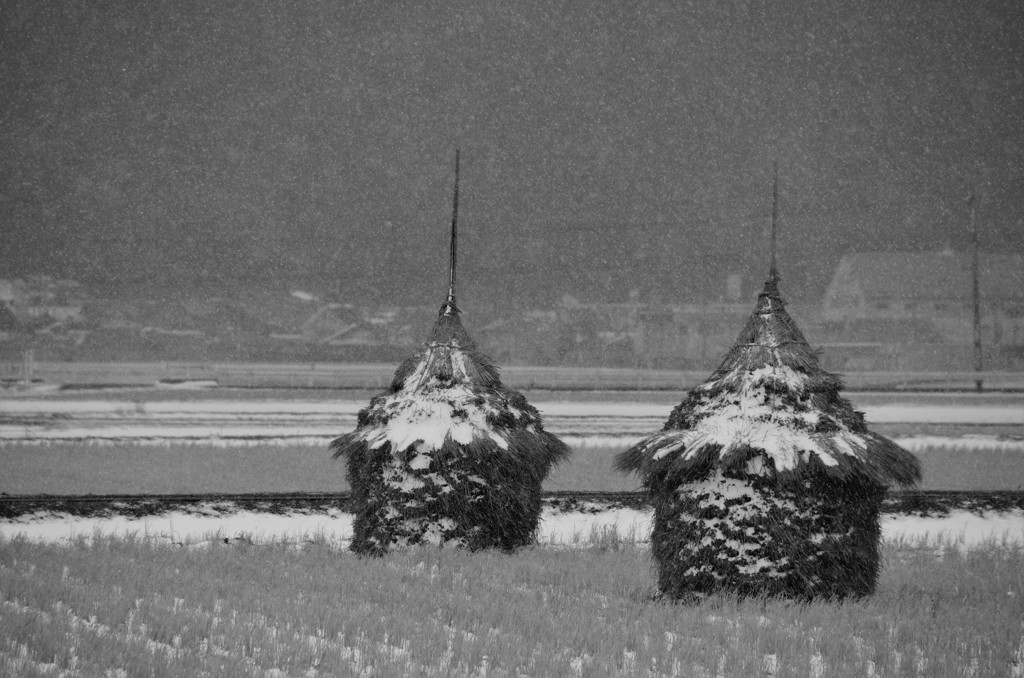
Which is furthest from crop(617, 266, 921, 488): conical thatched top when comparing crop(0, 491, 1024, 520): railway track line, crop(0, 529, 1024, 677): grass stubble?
crop(0, 491, 1024, 520): railway track line

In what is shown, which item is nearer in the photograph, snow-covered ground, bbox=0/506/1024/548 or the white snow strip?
snow-covered ground, bbox=0/506/1024/548

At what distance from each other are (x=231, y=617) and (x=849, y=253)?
2301 inches

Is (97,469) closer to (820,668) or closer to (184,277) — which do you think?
(820,668)

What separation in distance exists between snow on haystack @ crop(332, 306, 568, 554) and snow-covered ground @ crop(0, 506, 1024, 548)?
1.54 m

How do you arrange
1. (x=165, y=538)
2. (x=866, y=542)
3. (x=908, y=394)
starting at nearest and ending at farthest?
(x=866, y=542)
(x=165, y=538)
(x=908, y=394)

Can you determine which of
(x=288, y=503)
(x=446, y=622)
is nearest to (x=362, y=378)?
(x=288, y=503)

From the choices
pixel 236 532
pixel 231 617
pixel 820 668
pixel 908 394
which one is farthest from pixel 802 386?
pixel 908 394

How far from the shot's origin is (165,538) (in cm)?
997

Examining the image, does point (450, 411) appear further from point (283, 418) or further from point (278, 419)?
point (283, 418)

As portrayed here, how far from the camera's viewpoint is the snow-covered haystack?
8125mm

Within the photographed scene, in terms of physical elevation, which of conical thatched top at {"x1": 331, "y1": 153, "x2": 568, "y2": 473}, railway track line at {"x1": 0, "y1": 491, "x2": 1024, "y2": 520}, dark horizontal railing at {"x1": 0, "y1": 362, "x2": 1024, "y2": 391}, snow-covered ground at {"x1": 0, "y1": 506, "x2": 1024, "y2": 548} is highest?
dark horizontal railing at {"x1": 0, "y1": 362, "x2": 1024, "y2": 391}

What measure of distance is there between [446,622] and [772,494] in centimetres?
246

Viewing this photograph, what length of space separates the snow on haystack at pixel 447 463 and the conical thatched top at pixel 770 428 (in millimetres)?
1560

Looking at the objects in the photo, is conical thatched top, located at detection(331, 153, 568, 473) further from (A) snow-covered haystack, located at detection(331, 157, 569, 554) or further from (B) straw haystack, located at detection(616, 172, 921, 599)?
(B) straw haystack, located at detection(616, 172, 921, 599)
